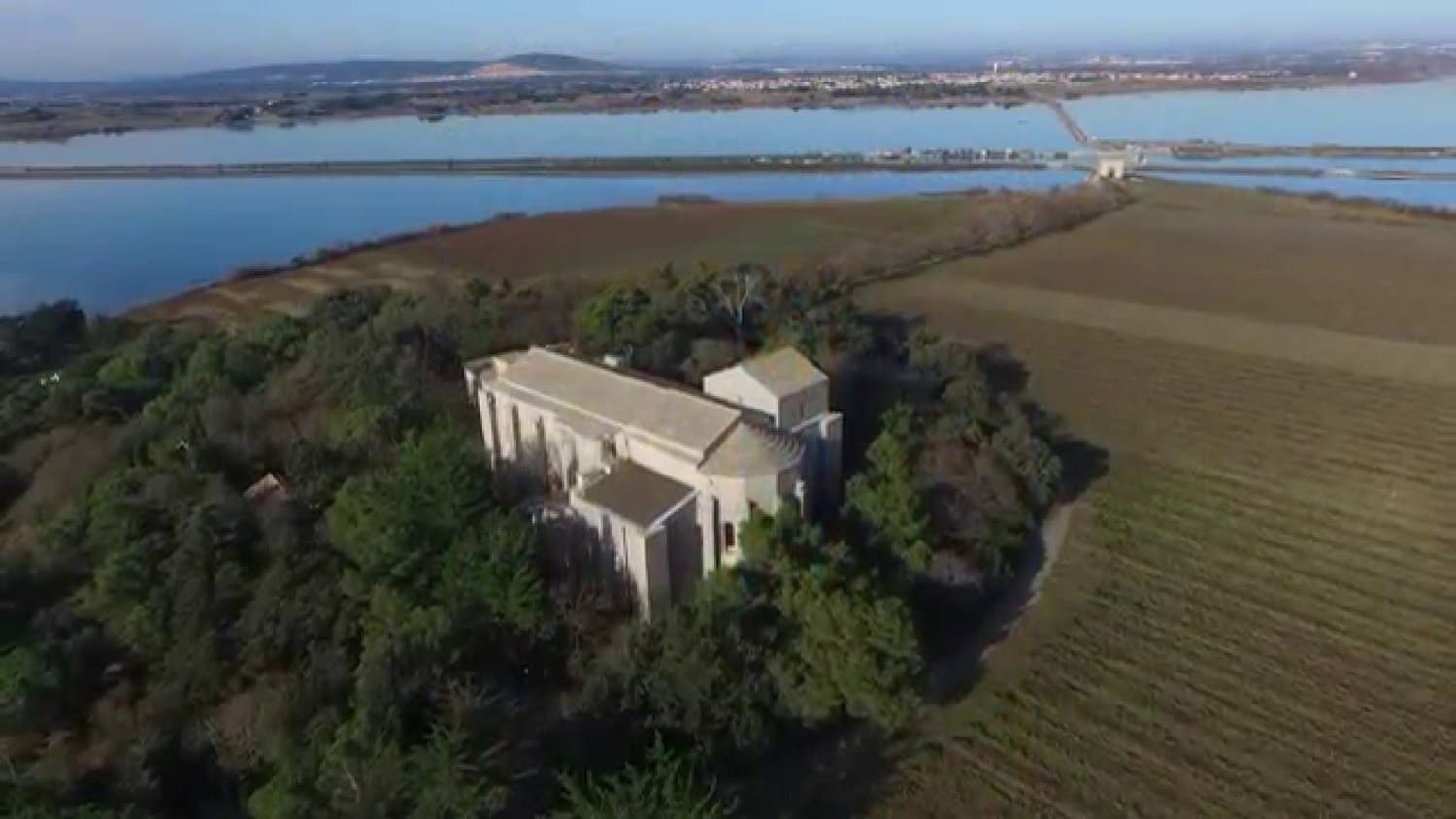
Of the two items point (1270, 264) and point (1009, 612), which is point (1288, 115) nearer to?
point (1270, 264)

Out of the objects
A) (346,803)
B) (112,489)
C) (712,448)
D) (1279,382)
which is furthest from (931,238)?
(346,803)

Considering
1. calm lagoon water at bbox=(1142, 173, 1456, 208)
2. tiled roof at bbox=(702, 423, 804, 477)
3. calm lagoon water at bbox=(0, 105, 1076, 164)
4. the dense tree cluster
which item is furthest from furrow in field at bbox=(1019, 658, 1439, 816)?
calm lagoon water at bbox=(0, 105, 1076, 164)

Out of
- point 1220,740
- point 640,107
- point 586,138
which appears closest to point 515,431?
point 1220,740

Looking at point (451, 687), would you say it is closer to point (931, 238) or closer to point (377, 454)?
point (377, 454)

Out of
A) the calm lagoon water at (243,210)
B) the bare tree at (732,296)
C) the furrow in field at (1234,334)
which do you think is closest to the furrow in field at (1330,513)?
the furrow in field at (1234,334)

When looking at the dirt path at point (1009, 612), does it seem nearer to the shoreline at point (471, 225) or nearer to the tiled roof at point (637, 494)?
the tiled roof at point (637, 494)

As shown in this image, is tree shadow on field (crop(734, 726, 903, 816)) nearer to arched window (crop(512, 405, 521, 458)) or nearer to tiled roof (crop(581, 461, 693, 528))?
tiled roof (crop(581, 461, 693, 528))
